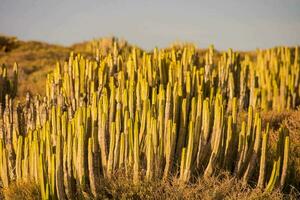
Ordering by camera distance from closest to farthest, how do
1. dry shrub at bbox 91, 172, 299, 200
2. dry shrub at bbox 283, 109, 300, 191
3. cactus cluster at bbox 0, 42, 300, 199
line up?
1. dry shrub at bbox 91, 172, 299, 200
2. cactus cluster at bbox 0, 42, 300, 199
3. dry shrub at bbox 283, 109, 300, 191

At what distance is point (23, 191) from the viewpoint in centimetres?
443

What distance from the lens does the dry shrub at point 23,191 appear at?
4.38 meters

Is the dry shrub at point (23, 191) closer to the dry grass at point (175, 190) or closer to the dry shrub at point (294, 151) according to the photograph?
the dry grass at point (175, 190)

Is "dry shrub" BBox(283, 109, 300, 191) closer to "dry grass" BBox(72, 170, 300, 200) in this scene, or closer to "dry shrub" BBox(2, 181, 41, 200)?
"dry grass" BBox(72, 170, 300, 200)

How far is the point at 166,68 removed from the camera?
698 centimetres

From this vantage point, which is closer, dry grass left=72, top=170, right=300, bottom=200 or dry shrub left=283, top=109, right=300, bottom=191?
dry grass left=72, top=170, right=300, bottom=200

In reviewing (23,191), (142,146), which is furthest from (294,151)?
(23,191)

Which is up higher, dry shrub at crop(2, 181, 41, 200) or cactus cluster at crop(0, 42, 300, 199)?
cactus cluster at crop(0, 42, 300, 199)

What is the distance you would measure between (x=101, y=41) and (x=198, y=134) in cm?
1408

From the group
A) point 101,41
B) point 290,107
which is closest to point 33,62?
point 101,41

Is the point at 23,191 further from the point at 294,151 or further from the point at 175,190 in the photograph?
the point at 294,151

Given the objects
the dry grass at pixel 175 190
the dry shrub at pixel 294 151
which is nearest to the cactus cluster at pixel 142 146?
the dry grass at pixel 175 190

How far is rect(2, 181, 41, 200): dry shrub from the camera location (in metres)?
4.38

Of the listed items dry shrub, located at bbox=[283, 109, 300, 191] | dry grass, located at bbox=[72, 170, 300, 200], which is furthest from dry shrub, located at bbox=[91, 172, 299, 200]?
dry shrub, located at bbox=[283, 109, 300, 191]
